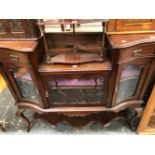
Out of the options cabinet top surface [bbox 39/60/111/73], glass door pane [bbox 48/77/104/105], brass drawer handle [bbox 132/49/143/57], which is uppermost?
brass drawer handle [bbox 132/49/143/57]

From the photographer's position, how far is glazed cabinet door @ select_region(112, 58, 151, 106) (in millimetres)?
1014

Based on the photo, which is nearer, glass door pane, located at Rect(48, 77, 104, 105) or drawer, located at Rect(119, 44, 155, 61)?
drawer, located at Rect(119, 44, 155, 61)

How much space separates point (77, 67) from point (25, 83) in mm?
420

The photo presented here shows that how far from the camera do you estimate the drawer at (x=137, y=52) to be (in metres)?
0.92

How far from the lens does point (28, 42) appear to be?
1003mm

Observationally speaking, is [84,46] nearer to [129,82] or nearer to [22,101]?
[129,82]

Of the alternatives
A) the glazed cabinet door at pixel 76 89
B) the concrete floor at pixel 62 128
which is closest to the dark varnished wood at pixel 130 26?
the glazed cabinet door at pixel 76 89

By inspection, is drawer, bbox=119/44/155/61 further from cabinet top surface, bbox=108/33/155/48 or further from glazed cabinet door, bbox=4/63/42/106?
glazed cabinet door, bbox=4/63/42/106

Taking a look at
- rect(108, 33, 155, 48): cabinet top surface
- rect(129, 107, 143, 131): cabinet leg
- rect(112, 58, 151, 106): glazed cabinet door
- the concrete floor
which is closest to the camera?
rect(108, 33, 155, 48): cabinet top surface

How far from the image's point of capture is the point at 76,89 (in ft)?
3.83

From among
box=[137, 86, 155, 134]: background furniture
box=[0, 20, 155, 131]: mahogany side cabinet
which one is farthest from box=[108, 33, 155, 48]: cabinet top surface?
box=[137, 86, 155, 134]: background furniture

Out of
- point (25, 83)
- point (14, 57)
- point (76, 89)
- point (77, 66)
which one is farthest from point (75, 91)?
point (14, 57)

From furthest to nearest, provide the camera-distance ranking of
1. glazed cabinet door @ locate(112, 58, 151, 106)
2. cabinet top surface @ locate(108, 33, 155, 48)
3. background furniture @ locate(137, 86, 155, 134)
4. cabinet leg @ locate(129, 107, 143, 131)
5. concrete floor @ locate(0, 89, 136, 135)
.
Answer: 1. concrete floor @ locate(0, 89, 136, 135)
2. cabinet leg @ locate(129, 107, 143, 131)
3. background furniture @ locate(137, 86, 155, 134)
4. glazed cabinet door @ locate(112, 58, 151, 106)
5. cabinet top surface @ locate(108, 33, 155, 48)
